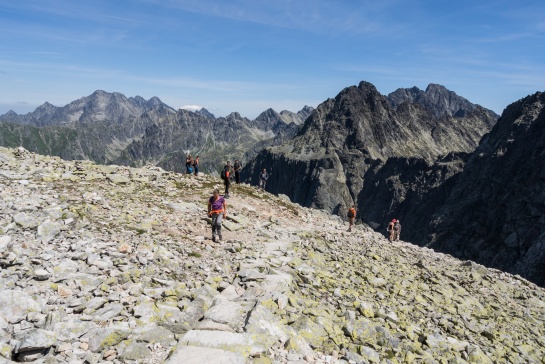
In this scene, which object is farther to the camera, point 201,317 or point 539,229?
point 539,229

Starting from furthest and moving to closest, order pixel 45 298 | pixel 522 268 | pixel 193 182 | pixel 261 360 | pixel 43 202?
pixel 522 268, pixel 193 182, pixel 43 202, pixel 45 298, pixel 261 360

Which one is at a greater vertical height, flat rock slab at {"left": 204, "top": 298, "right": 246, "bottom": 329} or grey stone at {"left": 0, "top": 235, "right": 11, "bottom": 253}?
grey stone at {"left": 0, "top": 235, "right": 11, "bottom": 253}

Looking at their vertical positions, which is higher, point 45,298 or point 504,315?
point 45,298

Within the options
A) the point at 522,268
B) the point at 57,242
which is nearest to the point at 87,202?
the point at 57,242

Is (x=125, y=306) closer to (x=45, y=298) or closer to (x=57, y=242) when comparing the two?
(x=45, y=298)

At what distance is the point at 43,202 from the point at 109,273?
30.1ft

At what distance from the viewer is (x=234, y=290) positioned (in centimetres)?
1427

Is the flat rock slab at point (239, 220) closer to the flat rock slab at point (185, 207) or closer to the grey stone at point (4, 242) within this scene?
the flat rock slab at point (185, 207)

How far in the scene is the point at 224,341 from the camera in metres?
10.3

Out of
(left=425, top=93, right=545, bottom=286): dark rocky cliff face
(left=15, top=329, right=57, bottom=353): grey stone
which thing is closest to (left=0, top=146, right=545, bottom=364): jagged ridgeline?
(left=15, top=329, right=57, bottom=353): grey stone

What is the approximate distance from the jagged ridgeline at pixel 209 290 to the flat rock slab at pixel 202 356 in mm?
43

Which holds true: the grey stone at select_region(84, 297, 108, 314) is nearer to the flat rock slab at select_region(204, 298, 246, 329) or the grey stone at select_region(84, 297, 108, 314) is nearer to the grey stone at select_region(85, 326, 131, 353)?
the grey stone at select_region(85, 326, 131, 353)

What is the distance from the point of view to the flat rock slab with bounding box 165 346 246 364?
9.27 meters

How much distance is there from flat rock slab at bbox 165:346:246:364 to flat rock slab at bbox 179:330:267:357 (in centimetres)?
22
